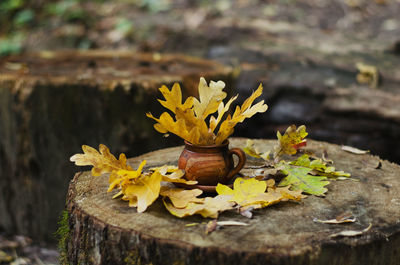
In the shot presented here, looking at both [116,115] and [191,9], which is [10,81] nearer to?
[116,115]

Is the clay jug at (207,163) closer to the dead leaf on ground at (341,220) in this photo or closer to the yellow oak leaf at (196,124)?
the yellow oak leaf at (196,124)

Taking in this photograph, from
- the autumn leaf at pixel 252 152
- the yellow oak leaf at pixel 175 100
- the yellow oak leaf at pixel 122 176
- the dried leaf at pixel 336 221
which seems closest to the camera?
the dried leaf at pixel 336 221

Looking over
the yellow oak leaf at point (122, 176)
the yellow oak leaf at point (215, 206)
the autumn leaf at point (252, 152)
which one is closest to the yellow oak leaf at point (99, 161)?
the yellow oak leaf at point (122, 176)

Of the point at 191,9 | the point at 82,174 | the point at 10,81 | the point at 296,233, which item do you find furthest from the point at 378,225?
the point at 191,9

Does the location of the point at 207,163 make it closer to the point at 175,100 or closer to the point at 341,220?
the point at 175,100

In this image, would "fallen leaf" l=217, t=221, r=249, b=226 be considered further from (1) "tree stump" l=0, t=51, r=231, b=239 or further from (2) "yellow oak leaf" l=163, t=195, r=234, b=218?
(1) "tree stump" l=0, t=51, r=231, b=239

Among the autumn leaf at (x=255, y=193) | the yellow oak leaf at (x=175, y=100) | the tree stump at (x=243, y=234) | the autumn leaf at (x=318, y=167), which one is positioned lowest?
the tree stump at (x=243, y=234)

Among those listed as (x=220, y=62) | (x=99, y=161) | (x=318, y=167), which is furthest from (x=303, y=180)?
(x=220, y=62)
